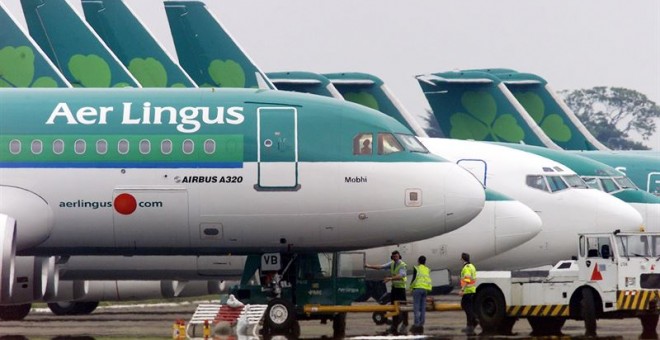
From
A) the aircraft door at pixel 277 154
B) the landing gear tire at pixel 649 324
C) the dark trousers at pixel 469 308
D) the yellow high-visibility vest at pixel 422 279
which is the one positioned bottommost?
the landing gear tire at pixel 649 324

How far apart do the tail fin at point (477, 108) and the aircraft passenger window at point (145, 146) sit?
92.3 ft

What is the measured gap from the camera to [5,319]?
3956 centimetres

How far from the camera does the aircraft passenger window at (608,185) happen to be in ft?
147

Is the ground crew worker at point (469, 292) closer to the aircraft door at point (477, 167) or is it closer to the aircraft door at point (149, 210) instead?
the aircraft door at point (477, 167)

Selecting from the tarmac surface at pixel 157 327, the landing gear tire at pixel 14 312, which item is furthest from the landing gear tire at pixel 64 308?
the landing gear tire at pixel 14 312

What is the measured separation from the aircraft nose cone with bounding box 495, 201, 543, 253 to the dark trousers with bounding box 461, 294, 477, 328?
372cm

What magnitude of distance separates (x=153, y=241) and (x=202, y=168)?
1861mm

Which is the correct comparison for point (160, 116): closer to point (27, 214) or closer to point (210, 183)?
point (210, 183)

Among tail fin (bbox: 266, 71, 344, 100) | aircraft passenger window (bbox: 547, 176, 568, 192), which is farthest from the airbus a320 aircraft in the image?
tail fin (bbox: 266, 71, 344, 100)

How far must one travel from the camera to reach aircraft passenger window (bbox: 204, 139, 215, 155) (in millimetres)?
31609

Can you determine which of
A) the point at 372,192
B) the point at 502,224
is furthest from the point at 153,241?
the point at 502,224

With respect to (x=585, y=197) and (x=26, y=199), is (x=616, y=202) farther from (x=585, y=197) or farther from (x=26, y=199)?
(x=26, y=199)

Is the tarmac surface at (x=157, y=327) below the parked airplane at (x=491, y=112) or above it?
below

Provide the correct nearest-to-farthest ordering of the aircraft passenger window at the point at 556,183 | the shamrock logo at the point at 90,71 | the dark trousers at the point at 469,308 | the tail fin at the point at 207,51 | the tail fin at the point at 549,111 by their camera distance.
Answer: the dark trousers at the point at 469,308 < the aircraft passenger window at the point at 556,183 < the shamrock logo at the point at 90,71 < the tail fin at the point at 207,51 < the tail fin at the point at 549,111
